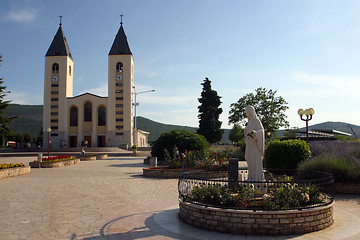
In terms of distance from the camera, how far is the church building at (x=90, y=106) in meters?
59.6

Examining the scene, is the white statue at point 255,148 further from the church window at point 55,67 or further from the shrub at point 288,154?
the church window at point 55,67

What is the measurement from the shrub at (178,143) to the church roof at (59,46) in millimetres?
46016

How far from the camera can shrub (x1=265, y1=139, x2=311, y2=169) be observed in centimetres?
1400

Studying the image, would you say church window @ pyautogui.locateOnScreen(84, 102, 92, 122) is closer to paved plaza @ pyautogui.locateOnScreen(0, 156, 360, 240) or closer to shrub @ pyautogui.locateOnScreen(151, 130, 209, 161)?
shrub @ pyautogui.locateOnScreen(151, 130, 209, 161)

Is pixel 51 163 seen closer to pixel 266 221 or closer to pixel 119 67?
pixel 266 221

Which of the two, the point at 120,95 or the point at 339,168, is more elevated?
the point at 120,95

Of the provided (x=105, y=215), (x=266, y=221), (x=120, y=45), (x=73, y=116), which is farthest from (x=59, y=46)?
(x=266, y=221)

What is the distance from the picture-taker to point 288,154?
1418cm

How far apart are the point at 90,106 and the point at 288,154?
54.2 m

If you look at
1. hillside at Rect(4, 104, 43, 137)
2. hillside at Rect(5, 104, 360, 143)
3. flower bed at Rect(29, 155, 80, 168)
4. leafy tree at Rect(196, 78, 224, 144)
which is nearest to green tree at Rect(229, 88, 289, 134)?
leafy tree at Rect(196, 78, 224, 144)

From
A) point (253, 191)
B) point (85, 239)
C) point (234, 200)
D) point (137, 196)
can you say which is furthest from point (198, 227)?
point (137, 196)

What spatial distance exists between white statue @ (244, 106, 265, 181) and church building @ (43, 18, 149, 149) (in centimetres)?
5173

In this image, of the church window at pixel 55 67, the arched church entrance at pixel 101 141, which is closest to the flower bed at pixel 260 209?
the arched church entrance at pixel 101 141

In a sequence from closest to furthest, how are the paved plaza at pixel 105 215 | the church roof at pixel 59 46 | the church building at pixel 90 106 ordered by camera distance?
1. the paved plaza at pixel 105 215
2. the church building at pixel 90 106
3. the church roof at pixel 59 46
